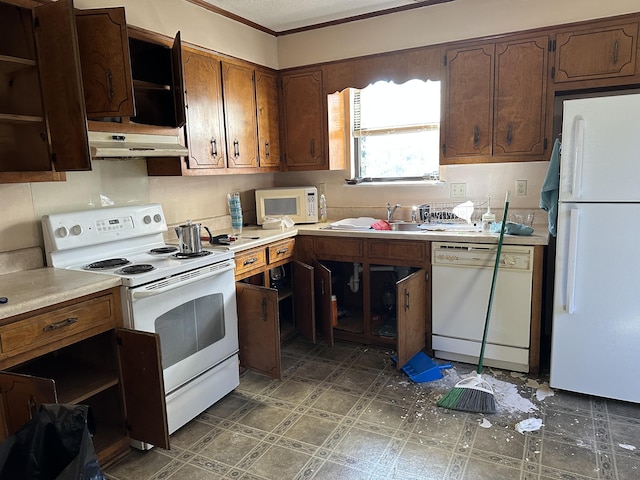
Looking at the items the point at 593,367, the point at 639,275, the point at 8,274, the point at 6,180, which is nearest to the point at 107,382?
the point at 8,274

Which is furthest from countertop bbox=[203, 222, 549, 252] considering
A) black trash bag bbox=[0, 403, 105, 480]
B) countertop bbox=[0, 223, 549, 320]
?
black trash bag bbox=[0, 403, 105, 480]

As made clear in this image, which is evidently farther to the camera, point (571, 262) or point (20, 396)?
point (571, 262)

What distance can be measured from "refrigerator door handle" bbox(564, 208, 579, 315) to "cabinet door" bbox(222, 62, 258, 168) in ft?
6.96

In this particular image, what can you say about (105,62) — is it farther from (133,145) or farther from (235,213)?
(235,213)

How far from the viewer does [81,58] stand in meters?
2.08

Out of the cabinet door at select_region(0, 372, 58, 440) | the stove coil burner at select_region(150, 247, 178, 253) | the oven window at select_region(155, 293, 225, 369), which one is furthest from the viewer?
the stove coil burner at select_region(150, 247, 178, 253)

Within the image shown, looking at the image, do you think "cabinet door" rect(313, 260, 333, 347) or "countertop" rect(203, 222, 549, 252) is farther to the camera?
"cabinet door" rect(313, 260, 333, 347)

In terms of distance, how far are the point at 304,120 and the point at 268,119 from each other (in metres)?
0.29

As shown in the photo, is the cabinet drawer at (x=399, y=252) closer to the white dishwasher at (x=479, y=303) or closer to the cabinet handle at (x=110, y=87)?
the white dishwasher at (x=479, y=303)

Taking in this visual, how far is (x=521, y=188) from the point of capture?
313 centimetres

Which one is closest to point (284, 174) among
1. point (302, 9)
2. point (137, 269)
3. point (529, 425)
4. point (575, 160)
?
point (302, 9)

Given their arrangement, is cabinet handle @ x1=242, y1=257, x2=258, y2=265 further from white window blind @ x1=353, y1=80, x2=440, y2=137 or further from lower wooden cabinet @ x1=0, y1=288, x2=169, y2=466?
white window blind @ x1=353, y1=80, x2=440, y2=137

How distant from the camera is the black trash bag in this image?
4.10 ft

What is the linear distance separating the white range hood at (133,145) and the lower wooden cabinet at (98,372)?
28.7 inches
